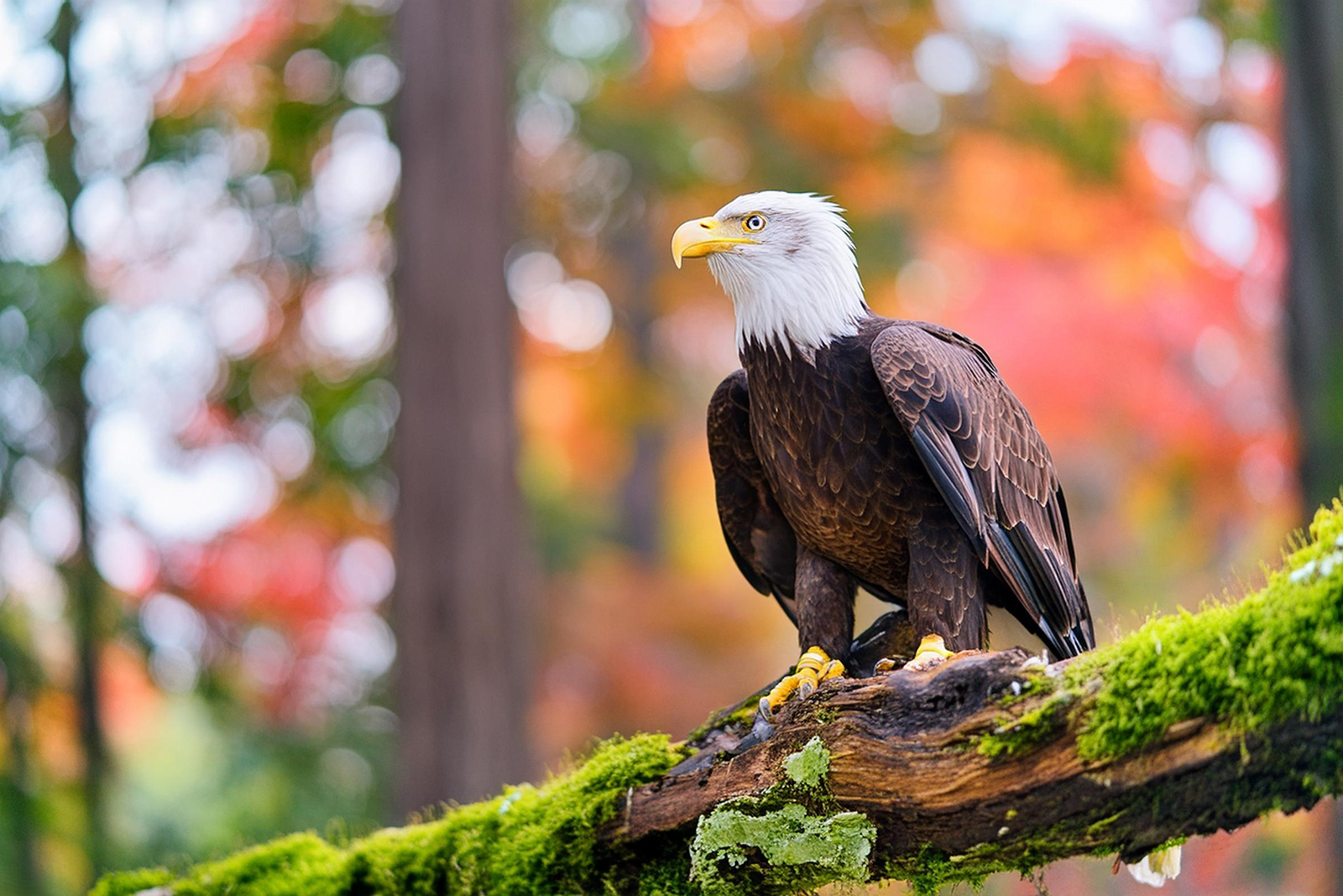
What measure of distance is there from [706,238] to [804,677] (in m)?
1.25

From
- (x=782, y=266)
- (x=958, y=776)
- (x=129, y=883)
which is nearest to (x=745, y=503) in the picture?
(x=782, y=266)

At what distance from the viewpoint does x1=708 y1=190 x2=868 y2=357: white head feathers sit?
10.9 feet

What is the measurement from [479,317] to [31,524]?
4.01 metres

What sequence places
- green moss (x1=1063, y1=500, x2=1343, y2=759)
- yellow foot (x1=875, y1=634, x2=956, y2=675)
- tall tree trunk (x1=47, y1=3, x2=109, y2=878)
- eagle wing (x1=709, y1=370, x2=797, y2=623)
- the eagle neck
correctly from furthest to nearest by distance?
tall tree trunk (x1=47, y1=3, x2=109, y2=878) < eagle wing (x1=709, y1=370, x2=797, y2=623) < the eagle neck < yellow foot (x1=875, y1=634, x2=956, y2=675) < green moss (x1=1063, y1=500, x2=1343, y2=759)

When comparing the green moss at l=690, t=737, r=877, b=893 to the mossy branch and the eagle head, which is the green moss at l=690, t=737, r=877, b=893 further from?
the eagle head

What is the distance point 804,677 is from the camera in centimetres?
327

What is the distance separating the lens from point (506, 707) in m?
7.50

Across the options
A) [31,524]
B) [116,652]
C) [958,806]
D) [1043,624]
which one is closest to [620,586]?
[116,652]

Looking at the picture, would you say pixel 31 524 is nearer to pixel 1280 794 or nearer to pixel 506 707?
pixel 506 707

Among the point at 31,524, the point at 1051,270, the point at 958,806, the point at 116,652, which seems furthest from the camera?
the point at 1051,270

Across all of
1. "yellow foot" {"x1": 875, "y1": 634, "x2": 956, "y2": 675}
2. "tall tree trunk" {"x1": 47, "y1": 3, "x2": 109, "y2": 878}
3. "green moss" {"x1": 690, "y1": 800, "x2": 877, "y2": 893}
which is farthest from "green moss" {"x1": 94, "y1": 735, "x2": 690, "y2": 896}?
"tall tree trunk" {"x1": 47, "y1": 3, "x2": 109, "y2": 878}

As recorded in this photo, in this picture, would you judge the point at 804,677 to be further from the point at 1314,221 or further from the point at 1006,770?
the point at 1314,221

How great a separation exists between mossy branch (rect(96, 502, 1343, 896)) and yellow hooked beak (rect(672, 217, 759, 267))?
1.29 metres

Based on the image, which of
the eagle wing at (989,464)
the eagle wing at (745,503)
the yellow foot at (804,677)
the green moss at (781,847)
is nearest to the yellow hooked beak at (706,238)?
the eagle wing at (745,503)
